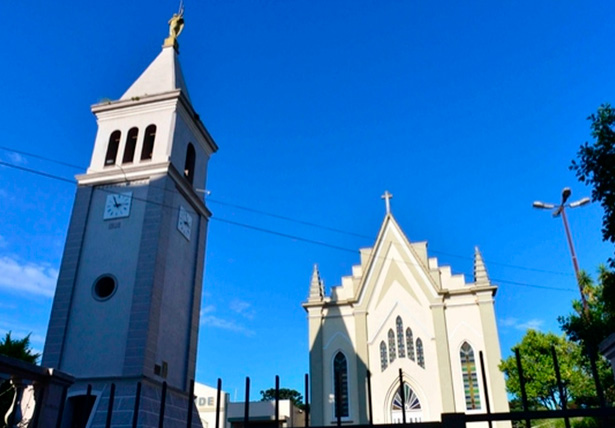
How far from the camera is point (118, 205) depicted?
866 inches

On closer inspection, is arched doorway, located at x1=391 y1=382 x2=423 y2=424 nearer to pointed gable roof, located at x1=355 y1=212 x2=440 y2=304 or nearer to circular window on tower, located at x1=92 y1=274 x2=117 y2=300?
pointed gable roof, located at x1=355 y1=212 x2=440 y2=304

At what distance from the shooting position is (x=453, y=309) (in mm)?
28969

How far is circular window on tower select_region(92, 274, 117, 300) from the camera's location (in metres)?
20.2

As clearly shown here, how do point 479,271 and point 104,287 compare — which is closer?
point 104,287

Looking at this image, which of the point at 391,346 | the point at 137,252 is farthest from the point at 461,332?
the point at 137,252

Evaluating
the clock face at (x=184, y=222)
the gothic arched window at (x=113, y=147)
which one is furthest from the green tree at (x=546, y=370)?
the gothic arched window at (x=113, y=147)

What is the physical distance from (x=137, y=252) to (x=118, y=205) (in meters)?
2.73

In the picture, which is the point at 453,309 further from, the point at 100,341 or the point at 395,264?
the point at 100,341

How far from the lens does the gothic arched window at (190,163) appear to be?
25416mm

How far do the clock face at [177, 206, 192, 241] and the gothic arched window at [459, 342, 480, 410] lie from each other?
1554cm

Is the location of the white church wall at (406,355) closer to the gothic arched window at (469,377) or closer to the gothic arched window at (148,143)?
the gothic arched window at (469,377)

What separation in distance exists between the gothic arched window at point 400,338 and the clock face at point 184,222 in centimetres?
1280

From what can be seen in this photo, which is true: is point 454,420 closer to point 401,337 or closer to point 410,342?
point 410,342

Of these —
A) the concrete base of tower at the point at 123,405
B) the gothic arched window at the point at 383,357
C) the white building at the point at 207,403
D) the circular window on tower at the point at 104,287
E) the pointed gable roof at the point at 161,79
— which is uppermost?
the pointed gable roof at the point at 161,79
